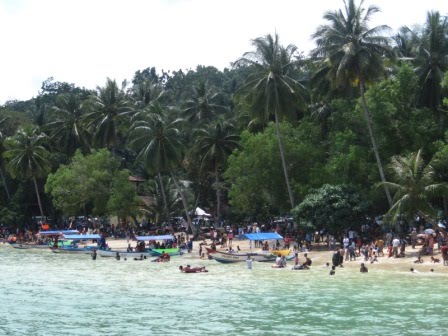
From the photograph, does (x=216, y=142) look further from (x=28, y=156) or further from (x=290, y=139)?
(x=28, y=156)

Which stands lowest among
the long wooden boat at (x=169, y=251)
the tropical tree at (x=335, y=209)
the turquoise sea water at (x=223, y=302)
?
the turquoise sea water at (x=223, y=302)

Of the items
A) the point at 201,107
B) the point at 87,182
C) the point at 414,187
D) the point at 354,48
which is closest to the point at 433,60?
the point at 354,48

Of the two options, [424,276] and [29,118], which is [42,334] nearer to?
[424,276]

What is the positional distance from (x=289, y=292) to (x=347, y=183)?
2179 cm

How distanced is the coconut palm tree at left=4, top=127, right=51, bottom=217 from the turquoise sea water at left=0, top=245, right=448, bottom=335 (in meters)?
37.7

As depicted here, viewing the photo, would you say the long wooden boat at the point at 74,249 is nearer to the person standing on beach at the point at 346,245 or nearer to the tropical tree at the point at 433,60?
the person standing on beach at the point at 346,245

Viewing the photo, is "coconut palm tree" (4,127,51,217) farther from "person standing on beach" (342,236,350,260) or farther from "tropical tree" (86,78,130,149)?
"person standing on beach" (342,236,350,260)

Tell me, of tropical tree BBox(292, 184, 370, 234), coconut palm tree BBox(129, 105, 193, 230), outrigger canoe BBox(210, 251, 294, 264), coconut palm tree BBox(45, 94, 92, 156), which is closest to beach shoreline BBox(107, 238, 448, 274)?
outrigger canoe BBox(210, 251, 294, 264)

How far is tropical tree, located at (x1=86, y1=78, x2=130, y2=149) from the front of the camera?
82750 mm

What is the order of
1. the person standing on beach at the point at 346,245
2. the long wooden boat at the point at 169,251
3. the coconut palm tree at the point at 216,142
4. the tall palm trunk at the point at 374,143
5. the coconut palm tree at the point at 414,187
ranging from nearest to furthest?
1. the coconut palm tree at the point at 414,187
2. the person standing on beach at the point at 346,245
3. the tall palm trunk at the point at 374,143
4. the long wooden boat at the point at 169,251
5. the coconut palm tree at the point at 216,142

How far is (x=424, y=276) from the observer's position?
39.3 metres

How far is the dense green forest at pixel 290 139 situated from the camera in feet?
171

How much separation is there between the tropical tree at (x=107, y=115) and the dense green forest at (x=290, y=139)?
16 centimetres

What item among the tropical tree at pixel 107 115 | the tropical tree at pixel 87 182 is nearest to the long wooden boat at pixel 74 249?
the tropical tree at pixel 87 182
